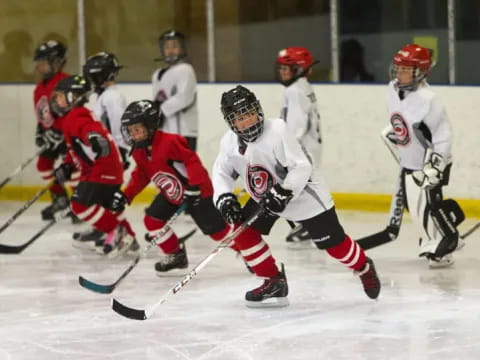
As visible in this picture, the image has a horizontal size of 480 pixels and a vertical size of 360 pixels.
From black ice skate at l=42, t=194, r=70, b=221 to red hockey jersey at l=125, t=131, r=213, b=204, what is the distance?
1.98 meters

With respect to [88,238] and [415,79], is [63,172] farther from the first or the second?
[415,79]

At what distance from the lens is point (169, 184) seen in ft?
17.7

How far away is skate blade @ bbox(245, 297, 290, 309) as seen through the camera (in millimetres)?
4828

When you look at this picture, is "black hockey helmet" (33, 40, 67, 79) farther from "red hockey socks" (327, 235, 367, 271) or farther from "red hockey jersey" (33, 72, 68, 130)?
"red hockey socks" (327, 235, 367, 271)

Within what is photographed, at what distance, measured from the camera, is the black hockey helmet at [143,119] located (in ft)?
17.3

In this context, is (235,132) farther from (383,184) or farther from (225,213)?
(383,184)

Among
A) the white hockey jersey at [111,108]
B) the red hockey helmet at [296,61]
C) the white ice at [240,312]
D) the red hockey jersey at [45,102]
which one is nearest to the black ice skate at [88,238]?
the white ice at [240,312]

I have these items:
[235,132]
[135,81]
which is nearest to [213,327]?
[235,132]

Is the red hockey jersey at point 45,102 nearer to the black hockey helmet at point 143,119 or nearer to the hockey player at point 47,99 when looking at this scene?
the hockey player at point 47,99

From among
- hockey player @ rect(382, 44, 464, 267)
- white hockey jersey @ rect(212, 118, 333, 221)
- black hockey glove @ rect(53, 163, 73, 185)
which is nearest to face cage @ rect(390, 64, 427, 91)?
hockey player @ rect(382, 44, 464, 267)

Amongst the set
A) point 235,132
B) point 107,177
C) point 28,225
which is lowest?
point 28,225

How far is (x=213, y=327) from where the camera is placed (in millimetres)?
4523

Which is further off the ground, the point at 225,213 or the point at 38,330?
the point at 225,213

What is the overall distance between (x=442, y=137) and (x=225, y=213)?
1.17 m
